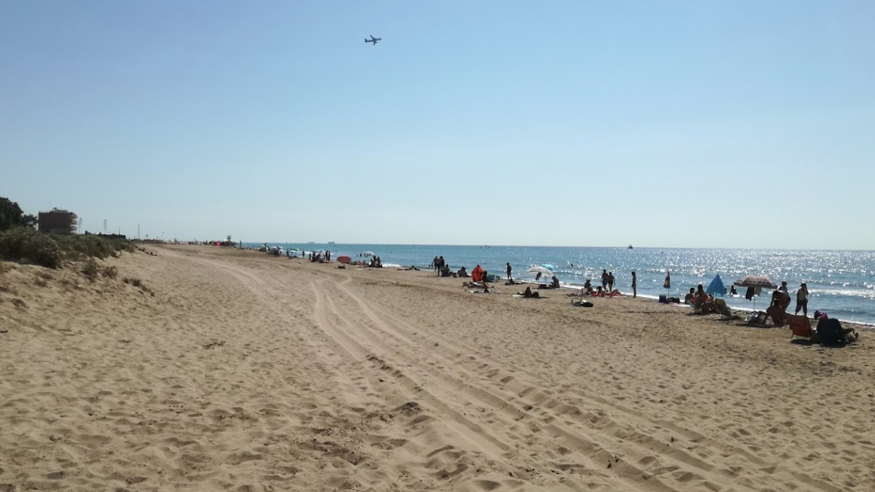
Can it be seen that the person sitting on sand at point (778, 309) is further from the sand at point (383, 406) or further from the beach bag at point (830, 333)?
the sand at point (383, 406)

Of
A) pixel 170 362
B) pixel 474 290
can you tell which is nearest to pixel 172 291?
pixel 170 362

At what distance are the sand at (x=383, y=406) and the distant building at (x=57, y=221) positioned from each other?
4653 centimetres

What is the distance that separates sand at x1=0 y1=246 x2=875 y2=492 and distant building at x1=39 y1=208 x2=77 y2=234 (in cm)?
4653

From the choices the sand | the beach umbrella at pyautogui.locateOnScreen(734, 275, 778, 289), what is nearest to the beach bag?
the sand

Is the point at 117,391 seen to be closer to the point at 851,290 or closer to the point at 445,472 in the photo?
the point at 445,472

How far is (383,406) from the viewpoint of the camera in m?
6.66

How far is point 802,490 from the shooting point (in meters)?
4.97

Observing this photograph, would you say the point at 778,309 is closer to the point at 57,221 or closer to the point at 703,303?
the point at 703,303

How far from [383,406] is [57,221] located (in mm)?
56803

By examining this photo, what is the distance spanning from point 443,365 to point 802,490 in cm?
537

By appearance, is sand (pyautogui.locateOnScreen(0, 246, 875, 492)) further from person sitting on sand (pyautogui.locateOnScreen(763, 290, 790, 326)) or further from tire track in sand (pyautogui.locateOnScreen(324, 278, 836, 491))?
person sitting on sand (pyautogui.locateOnScreen(763, 290, 790, 326))

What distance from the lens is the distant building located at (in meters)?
49.8

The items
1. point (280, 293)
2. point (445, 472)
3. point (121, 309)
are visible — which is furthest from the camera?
point (280, 293)

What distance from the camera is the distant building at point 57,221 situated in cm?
4978
